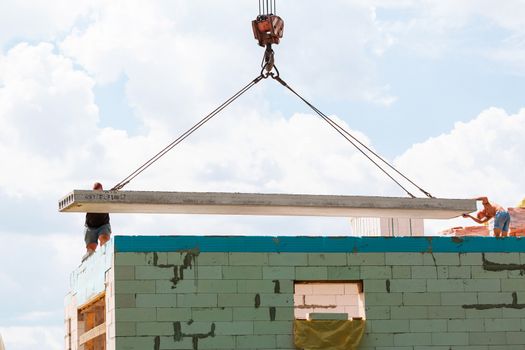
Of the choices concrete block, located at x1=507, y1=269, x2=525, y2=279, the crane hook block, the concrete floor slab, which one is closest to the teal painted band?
concrete block, located at x1=507, y1=269, x2=525, y2=279

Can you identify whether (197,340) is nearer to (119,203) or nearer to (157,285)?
(157,285)

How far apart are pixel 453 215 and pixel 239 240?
14.7 feet

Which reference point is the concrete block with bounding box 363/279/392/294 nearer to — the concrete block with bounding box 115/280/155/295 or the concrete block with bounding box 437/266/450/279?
the concrete block with bounding box 437/266/450/279

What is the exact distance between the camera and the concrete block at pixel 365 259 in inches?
718

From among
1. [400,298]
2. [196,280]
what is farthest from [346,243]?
[196,280]

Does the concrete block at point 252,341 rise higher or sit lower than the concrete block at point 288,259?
lower

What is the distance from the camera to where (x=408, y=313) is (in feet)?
59.8

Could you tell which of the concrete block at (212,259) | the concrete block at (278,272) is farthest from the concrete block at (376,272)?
the concrete block at (212,259)

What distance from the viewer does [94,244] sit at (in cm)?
2031

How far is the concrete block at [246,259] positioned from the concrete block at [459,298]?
310 cm

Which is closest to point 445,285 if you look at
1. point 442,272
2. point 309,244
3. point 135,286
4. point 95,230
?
point 442,272

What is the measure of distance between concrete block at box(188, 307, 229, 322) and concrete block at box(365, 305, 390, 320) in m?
2.27

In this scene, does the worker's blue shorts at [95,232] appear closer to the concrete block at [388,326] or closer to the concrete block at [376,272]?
the concrete block at [376,272]

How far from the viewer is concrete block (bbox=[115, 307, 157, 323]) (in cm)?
1738
